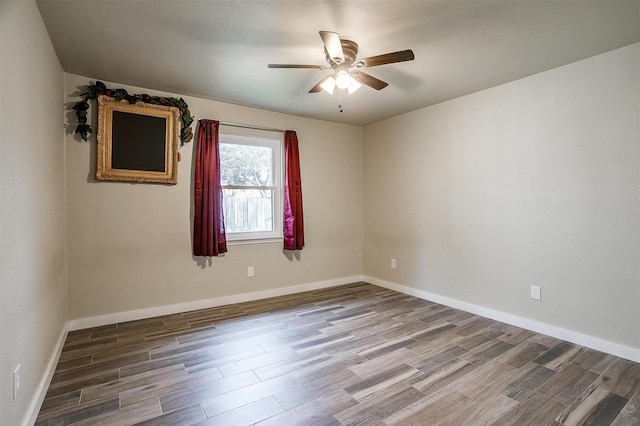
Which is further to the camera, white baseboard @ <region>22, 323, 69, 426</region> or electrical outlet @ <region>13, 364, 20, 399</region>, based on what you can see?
white baseboard @ <region>22, 323, 69, 426</region>

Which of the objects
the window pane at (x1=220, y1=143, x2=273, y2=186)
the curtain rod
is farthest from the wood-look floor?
the curtain rod

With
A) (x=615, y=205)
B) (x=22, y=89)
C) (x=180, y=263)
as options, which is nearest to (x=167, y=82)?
(x=22, y=89)

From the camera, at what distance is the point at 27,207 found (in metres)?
1.79

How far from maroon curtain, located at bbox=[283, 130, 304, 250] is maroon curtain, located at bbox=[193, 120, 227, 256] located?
929 mm

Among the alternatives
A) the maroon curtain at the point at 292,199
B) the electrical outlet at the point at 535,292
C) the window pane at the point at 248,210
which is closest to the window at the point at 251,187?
the window pane at the point at 248,210

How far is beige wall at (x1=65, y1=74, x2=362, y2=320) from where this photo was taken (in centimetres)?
309

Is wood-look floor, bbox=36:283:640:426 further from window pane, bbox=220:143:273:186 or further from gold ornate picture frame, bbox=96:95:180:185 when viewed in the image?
window pane, bbox=220:143:273:186

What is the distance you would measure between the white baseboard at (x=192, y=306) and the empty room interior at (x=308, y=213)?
21 millimetres

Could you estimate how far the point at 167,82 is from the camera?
3.19m

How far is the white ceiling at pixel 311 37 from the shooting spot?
Result: 1979 millimetres

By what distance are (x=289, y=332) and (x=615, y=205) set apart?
9.77 ft

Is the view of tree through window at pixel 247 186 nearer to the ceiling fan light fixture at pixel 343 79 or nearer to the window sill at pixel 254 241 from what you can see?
the window sill at pixel 254 241

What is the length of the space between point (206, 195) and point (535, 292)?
356 centimetres

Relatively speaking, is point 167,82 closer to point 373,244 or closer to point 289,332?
point 289,332
